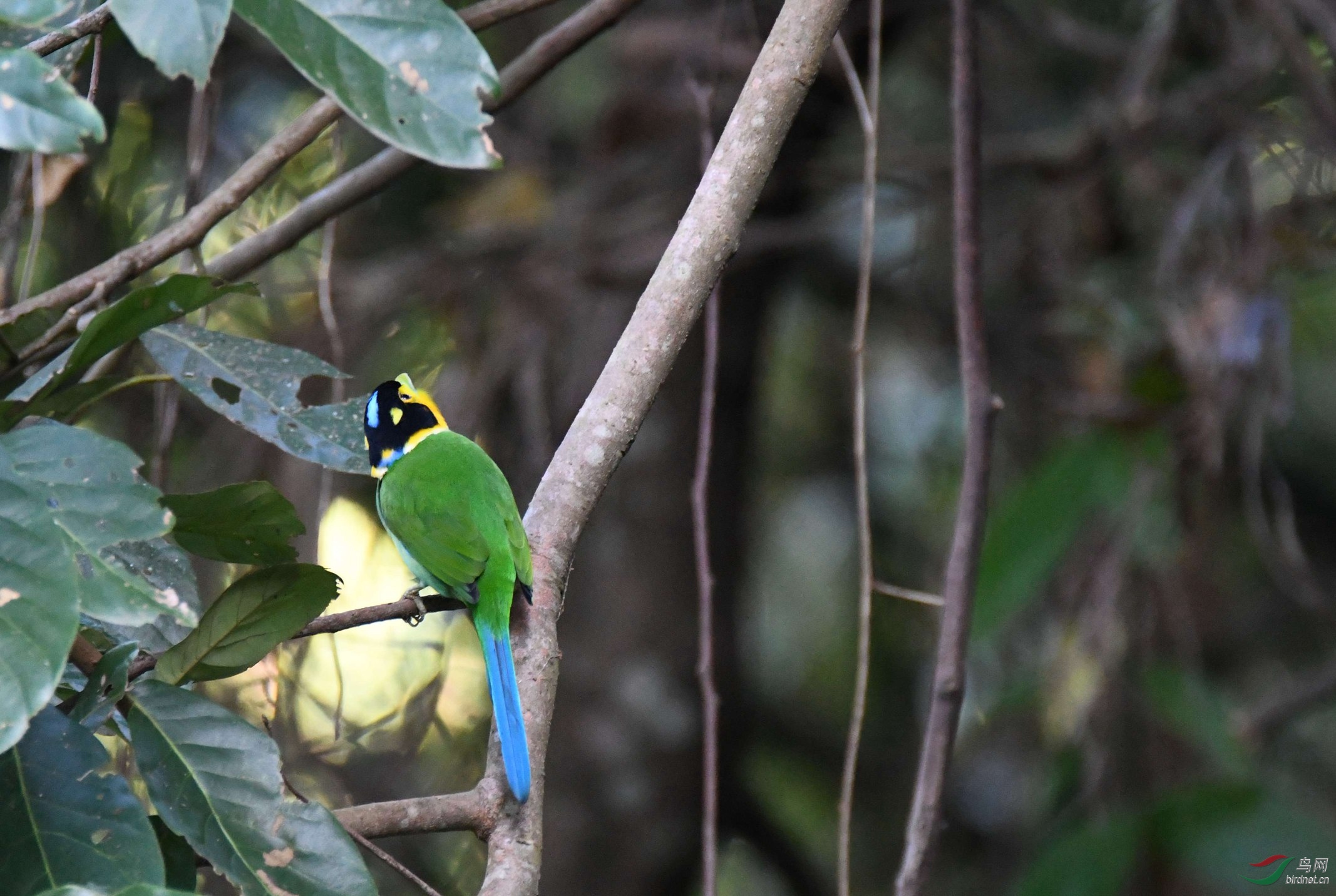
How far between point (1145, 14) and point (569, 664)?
3.51 meters

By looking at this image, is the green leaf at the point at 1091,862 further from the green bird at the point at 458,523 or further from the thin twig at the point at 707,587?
the green bird at the point at 458,523

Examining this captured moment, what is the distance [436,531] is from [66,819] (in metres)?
1.11

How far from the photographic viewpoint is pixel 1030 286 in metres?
4.79

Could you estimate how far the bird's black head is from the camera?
10.1 feet

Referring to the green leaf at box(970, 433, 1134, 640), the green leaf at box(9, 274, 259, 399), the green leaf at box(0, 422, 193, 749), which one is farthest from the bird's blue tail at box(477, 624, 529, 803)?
the green leaf at box(970, 433, 1134, 640)

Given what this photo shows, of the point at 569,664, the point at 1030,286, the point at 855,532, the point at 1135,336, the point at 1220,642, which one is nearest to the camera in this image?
the point at 1135,336

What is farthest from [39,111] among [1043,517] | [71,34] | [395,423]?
[1043,517]

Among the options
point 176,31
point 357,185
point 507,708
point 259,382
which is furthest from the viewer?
point 357,185

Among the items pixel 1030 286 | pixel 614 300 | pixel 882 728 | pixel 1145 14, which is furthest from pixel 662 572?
pixel 1145 14

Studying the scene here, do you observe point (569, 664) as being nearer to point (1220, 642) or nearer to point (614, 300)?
point (614, 300)

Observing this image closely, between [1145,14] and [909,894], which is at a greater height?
[1145,14]

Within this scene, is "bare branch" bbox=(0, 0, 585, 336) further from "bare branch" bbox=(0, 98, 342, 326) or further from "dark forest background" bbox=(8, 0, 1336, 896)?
"dark forest background" bbox=(8, 0, 1336, 896)

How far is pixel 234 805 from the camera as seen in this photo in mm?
1574

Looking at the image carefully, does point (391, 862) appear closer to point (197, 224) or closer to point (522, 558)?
point (522, 558)
